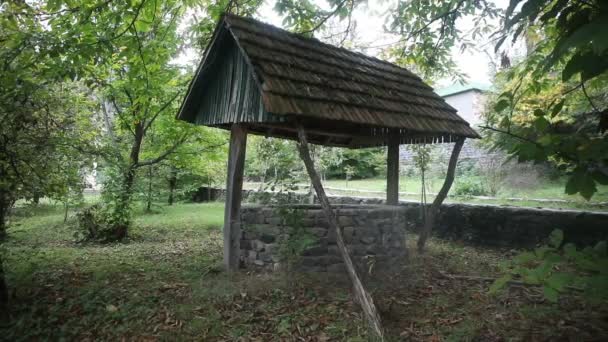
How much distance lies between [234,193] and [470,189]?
903cm

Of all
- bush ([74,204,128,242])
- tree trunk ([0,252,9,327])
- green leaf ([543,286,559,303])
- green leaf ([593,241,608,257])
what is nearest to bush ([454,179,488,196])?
bush ([74,204,128,242])

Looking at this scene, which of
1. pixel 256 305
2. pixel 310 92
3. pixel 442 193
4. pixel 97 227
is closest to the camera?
pixel 256 305

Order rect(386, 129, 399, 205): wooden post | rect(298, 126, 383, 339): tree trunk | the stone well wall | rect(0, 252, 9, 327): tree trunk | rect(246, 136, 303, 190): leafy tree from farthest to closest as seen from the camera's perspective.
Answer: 1. rect(386, 129, 399, 205): wooden post
2. rect(246, 136, 303, 190): leafy tree
3. the stone well wall
4. rect(0, 252, 9, 327): tree trunk
5. rect(298, 126, 383, 339): tree trunk

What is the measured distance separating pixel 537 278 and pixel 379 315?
213 centimetres

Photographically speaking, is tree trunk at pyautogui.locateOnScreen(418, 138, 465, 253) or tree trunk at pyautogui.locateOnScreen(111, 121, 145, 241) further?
tree trunk at pyautogui.locateOnScreen(111, 121, 145, 241)

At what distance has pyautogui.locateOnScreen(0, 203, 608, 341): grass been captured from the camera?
3.89 meters

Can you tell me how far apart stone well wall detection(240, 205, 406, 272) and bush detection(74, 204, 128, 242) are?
190 inches

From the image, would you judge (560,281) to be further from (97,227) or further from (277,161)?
(97,227)

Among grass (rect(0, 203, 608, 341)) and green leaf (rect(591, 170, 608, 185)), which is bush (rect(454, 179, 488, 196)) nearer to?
grass (rect(0, 203, 608, 341))

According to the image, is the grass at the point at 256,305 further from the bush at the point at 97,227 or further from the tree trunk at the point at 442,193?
the bush at the point at 97,227

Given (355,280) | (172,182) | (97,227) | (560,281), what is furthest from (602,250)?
(172,182)

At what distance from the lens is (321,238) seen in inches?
221

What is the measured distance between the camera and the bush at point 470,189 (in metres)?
11.9

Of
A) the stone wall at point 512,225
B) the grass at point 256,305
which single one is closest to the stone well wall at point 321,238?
the grass at point 256,305
